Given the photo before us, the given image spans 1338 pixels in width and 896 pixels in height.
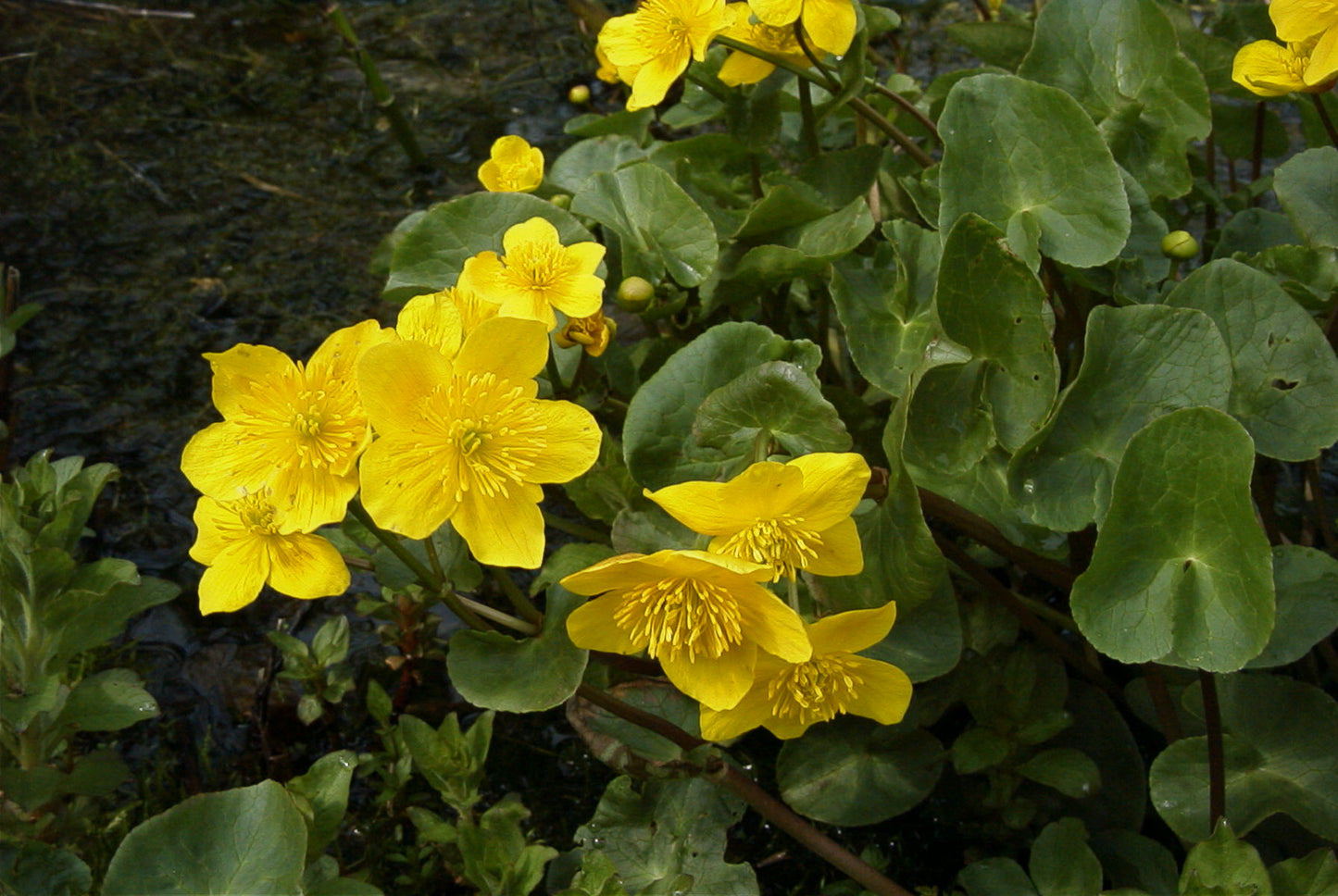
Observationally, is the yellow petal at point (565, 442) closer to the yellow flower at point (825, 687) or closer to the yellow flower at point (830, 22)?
the yellow flower at point (825, 687)

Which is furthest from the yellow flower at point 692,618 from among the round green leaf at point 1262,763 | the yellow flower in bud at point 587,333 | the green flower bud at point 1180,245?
the green flower bud at point 1180,245

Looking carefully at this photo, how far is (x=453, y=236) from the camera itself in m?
1.78

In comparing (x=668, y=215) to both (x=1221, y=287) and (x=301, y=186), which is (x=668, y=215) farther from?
(x=301, y=186)

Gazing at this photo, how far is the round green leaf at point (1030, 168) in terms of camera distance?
1531mm

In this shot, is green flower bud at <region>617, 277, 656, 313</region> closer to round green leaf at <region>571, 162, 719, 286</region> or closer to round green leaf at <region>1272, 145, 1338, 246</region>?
round green leaf at <region>571, 162, 719, 286</region>

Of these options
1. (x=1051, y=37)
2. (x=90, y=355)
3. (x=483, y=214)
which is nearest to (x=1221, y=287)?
(x=1051, y=37)

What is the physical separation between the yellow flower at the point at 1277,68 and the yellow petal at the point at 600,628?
1113 mm

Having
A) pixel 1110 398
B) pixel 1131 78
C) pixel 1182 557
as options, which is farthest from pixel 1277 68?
pixel 1182 557

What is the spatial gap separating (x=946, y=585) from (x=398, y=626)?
3.01ft

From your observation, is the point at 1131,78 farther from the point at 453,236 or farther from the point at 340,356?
the point at 340,356

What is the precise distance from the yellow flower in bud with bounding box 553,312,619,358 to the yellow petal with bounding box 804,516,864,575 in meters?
0.49

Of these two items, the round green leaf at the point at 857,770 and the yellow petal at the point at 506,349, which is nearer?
the yellow petal at the point at 506,349

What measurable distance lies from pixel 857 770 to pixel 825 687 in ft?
1.19

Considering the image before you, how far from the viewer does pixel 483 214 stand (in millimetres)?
1765
